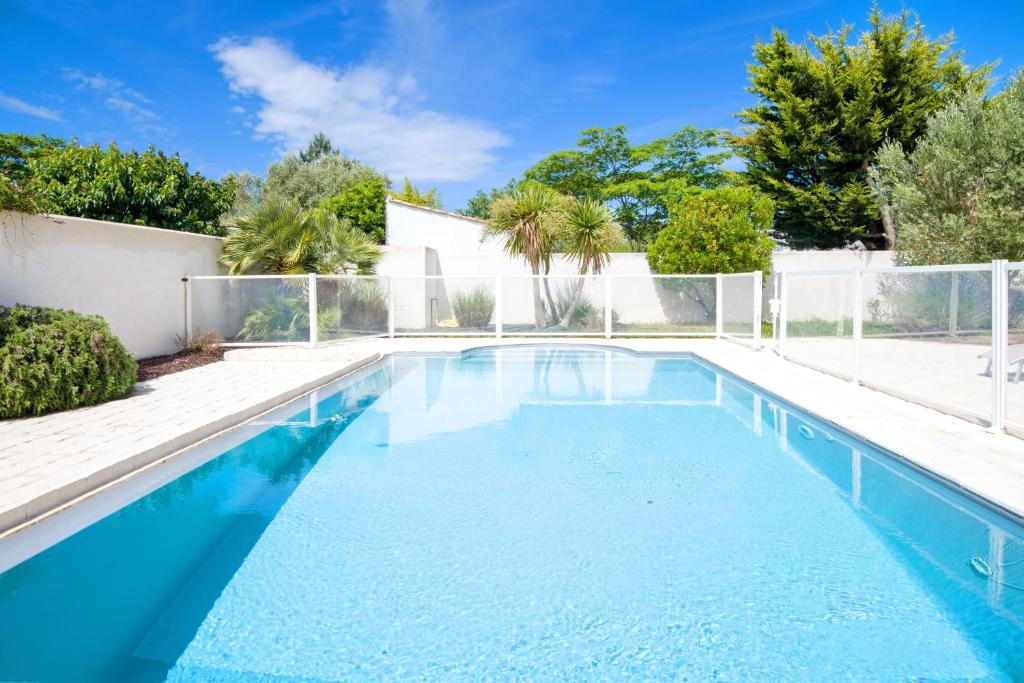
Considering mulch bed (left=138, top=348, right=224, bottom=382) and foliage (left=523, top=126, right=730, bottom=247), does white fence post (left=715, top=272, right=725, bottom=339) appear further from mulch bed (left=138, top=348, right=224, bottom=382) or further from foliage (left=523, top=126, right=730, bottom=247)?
foliage (left=523, top=126, right=730, bottom=247)

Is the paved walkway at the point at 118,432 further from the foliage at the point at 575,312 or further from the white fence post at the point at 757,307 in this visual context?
the white fence post at the point at 757,307

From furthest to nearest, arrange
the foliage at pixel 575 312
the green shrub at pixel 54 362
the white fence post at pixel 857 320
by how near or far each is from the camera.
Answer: the foliage at pixel 575 312, the white fence post at pixel 857 320, the green shrub at pixel 54 362

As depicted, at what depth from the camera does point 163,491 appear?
4504 millimetres

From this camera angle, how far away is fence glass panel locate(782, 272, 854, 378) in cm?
943

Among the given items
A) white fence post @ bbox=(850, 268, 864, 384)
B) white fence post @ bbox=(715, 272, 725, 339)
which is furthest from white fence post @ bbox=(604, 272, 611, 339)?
white fence post @ bbox=(850, 268, 864, 384)

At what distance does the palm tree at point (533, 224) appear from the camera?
16.3m

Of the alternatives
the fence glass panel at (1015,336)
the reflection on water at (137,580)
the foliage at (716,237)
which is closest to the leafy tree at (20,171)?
the reflection on water at (137,580)

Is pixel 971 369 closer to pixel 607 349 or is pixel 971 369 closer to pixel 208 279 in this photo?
pixel 607 349

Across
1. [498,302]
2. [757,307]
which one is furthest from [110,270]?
[757,307]

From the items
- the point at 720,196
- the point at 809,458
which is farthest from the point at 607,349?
the point at 809,458

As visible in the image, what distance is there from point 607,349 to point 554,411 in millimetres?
7219

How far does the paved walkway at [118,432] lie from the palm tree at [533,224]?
7.94m

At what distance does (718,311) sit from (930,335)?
25.2 ft

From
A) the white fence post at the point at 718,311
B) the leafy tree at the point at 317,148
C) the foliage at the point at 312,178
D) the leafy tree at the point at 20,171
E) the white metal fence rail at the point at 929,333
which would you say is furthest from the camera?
the leafy tree at the point at 317,148
